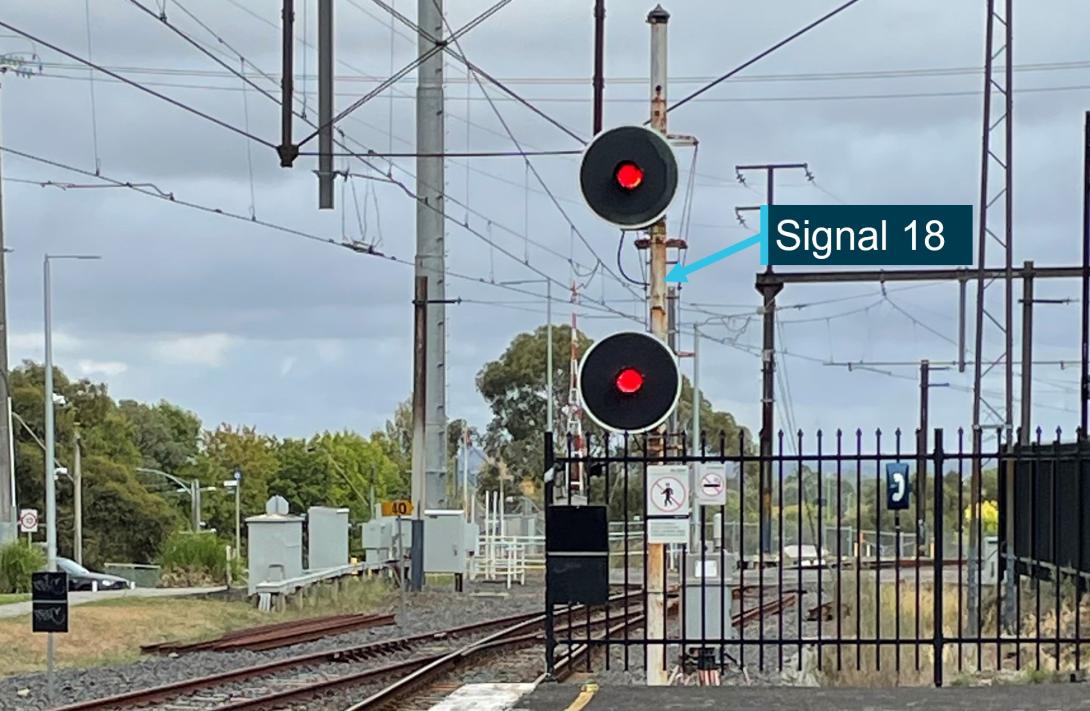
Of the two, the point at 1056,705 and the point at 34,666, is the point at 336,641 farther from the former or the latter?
the point at 1056,705

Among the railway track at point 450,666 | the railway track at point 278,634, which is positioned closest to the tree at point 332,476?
the railway track at point 278,634

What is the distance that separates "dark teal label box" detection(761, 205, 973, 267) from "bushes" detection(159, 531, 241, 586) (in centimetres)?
2837

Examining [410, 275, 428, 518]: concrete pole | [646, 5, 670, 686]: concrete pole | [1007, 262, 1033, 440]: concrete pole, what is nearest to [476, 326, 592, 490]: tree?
[410, 275, 428, 518]: concrete pole

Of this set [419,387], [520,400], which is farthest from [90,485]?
[419,387]

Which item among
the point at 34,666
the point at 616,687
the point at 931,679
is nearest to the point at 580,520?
the point at 616,687

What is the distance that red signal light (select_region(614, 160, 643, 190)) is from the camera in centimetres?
1167

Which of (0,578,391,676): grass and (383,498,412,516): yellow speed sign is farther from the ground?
(383,498,412,516): yellow speed sign

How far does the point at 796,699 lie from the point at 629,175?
3.52 metres

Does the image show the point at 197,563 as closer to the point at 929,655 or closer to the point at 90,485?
the point at 929,655

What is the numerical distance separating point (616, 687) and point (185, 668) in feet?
35.5

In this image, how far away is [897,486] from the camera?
17.5m

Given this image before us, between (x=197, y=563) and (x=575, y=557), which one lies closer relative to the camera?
(x=575, y=557)

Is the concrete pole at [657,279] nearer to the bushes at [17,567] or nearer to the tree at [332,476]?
the bushes at [17,567]

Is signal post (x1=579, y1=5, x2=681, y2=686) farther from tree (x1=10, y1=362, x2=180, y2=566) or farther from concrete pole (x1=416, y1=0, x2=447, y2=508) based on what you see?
tree (x1=10, y1=362, x2=180, y2=566)
